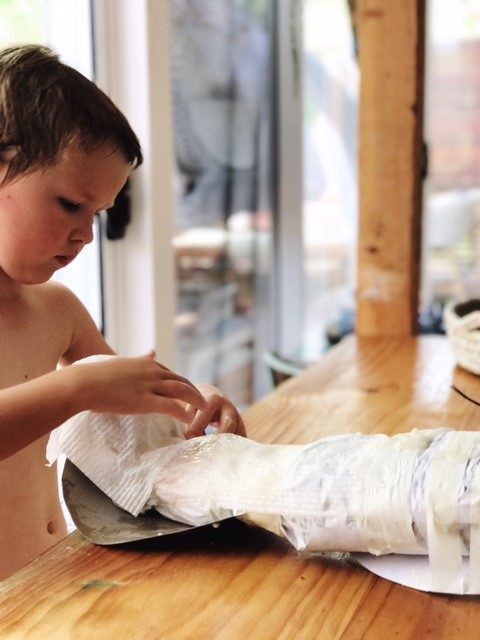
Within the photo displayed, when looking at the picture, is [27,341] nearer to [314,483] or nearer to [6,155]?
[6,155]

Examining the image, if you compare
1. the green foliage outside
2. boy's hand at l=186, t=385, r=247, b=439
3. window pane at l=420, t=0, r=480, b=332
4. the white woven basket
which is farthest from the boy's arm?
window pane at l=420, t=0, r=480, b=332

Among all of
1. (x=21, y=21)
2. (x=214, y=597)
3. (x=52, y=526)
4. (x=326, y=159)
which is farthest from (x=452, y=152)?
(x=214, y=597)

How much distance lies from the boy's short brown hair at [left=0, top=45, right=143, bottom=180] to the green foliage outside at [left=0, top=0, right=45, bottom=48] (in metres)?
0.68

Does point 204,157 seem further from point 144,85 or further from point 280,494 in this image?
point 280,494

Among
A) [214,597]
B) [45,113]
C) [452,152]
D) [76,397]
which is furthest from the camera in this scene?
[452,152]

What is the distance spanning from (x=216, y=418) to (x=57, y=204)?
0.26 meters

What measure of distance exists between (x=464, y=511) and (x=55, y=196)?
0.46 metres

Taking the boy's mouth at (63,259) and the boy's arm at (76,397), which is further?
the boy's mouth at (63,259)

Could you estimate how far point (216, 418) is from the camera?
2.77 ft

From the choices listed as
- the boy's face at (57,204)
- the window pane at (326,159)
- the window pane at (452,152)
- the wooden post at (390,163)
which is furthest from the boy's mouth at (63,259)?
the window pane at (452,152)

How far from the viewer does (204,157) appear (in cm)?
238

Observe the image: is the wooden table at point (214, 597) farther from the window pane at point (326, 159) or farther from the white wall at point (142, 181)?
the window pane at point (326, 159)

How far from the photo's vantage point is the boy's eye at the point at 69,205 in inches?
31.1

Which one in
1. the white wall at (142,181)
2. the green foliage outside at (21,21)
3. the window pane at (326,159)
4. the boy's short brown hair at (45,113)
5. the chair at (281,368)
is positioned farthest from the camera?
the window pane at (326,159)
